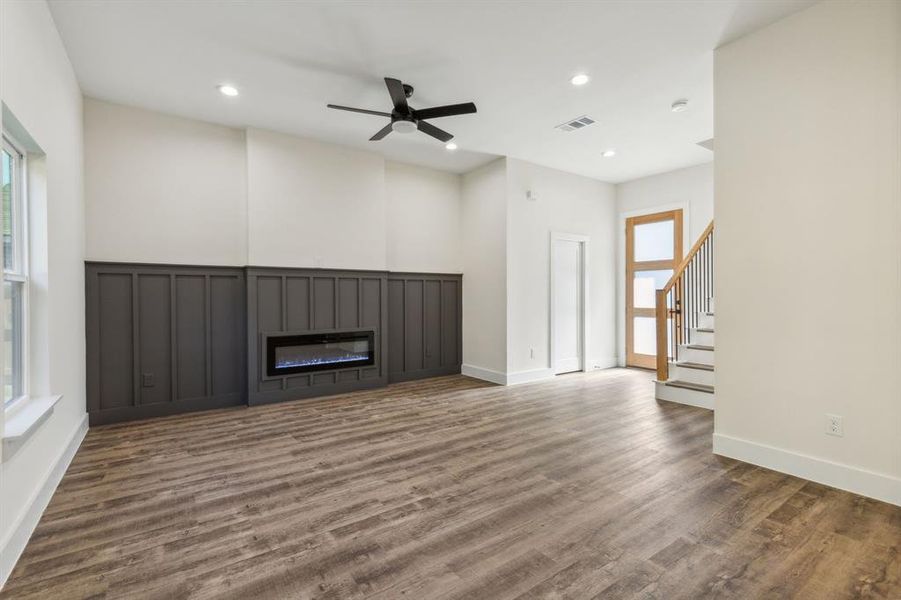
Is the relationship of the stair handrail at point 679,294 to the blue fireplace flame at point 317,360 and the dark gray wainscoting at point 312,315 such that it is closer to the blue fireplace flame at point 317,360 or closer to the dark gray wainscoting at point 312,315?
the dark gray wainscoting at point 312,315

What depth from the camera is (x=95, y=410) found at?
4203mm

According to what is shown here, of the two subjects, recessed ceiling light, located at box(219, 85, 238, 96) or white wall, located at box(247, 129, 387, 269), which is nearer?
recessed ceiling light, located at box(219, 85, 238, 96)

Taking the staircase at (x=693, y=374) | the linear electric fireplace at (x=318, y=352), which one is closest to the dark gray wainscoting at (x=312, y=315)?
the linear electric fireplace at (x=318, y=352)

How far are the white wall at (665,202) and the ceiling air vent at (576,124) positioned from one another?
2.60m

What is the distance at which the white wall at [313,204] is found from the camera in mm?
5035

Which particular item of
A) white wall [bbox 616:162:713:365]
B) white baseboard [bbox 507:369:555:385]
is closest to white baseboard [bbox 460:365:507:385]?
white baseboard [bbox 507:369:555:385]

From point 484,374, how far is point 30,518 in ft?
16.2

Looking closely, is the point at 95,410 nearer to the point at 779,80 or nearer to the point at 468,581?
the point at 468,581

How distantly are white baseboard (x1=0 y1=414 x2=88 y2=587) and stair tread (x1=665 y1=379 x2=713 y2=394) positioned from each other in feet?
18.1

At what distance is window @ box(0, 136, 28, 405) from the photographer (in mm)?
2521

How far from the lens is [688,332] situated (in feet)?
18.0

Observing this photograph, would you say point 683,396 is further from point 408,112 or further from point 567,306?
point 408,112

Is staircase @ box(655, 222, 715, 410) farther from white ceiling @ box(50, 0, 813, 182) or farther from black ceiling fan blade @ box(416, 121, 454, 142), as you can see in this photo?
black ceiling fan blade @ box(416, 121, 454, 142)

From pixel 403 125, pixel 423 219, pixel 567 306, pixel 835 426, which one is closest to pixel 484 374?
pixel 567 306
